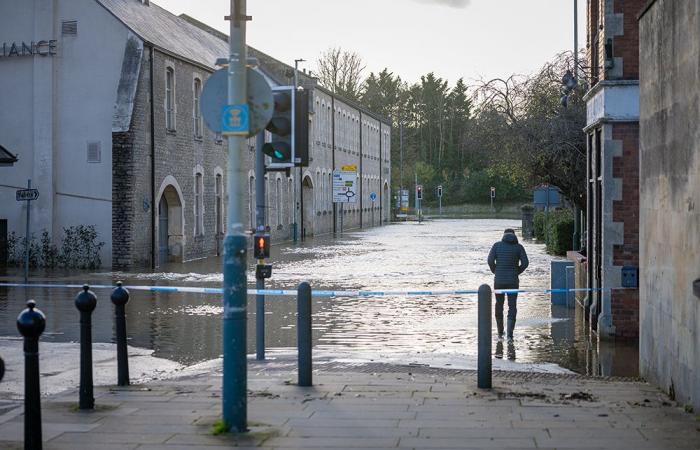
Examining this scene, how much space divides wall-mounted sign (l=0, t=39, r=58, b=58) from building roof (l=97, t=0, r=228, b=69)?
220 cm

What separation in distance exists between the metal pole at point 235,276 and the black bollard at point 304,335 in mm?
2139

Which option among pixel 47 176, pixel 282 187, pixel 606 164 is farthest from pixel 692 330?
pixel 282 187

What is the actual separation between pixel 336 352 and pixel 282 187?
40.2 meters

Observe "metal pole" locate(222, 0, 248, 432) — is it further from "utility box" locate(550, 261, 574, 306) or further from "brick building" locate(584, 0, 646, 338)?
"utility box" locate(550, 261, 574, 306)

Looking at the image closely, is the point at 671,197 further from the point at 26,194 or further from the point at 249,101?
the point at 26,194

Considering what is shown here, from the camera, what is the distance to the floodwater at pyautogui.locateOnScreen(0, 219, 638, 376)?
13.9 meters

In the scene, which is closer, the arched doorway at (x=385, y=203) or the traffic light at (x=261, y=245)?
the traffic light at (x=261, y=245)

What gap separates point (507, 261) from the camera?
659 inches

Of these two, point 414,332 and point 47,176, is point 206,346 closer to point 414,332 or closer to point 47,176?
point 414,332

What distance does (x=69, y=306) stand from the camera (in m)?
20.7

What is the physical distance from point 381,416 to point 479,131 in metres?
28.2

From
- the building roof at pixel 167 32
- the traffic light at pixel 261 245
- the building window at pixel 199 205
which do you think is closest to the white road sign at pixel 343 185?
the building roof at pixel 167 32

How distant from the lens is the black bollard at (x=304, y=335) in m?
9.91

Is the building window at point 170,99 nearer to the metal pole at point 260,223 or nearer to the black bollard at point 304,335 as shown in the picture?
the metal pole at point 260,223
